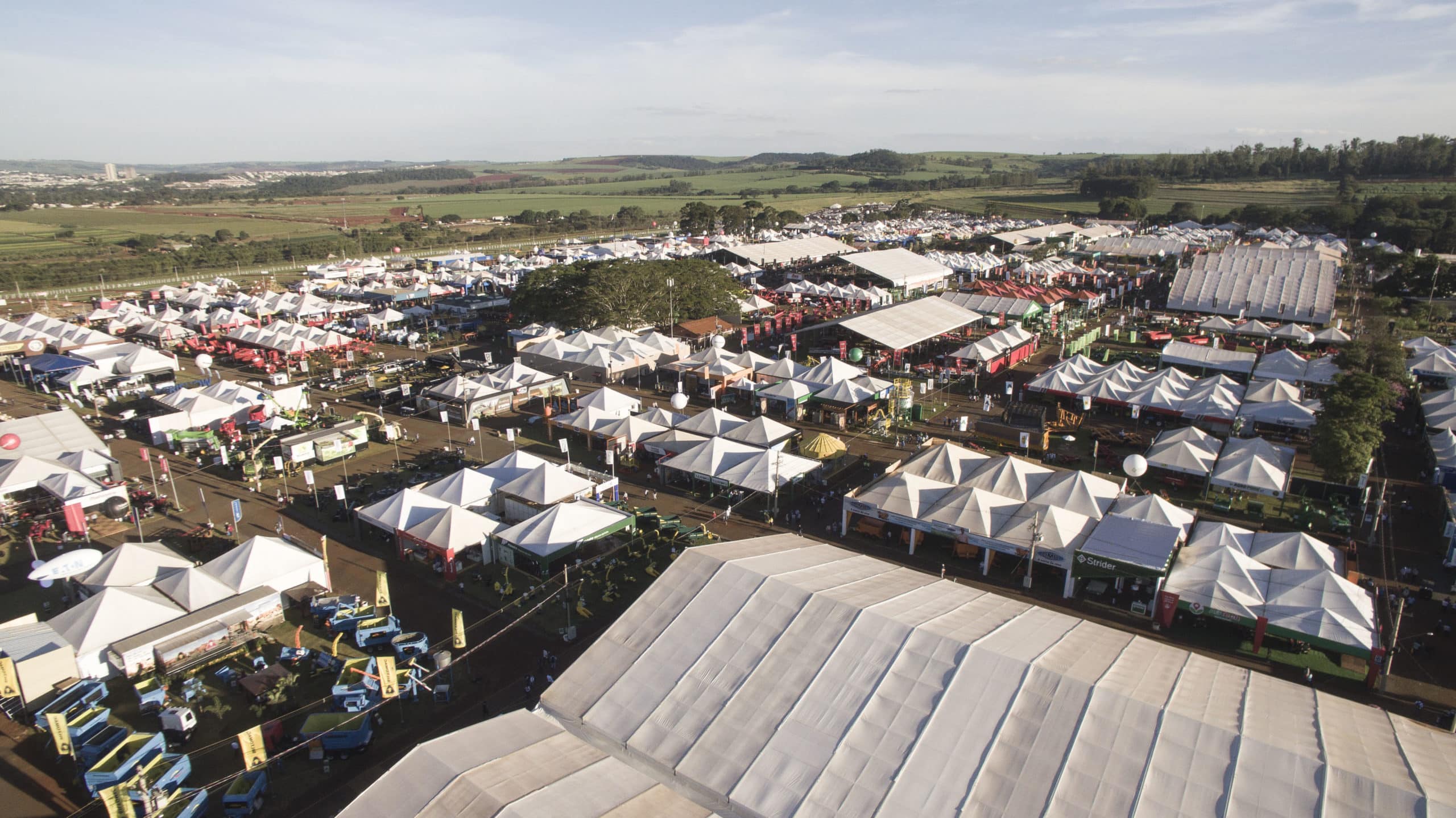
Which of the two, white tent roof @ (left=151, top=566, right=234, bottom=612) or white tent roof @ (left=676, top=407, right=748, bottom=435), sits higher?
white tent roof @ (left=676, top=407, right=748, bottom=435)

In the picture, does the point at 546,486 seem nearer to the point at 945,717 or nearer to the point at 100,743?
the point at 100,743

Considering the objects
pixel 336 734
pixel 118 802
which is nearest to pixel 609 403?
pixel 336 734

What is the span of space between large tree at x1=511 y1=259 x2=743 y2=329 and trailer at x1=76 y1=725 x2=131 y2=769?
3191cm

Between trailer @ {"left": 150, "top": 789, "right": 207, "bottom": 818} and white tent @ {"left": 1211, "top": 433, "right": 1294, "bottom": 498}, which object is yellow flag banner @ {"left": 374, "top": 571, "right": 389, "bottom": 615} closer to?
trailer @ {"left": 150, "top": 789, "right": 207, "bottom": 818}

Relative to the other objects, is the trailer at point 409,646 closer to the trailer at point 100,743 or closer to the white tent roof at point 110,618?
the trailer at point 100,743

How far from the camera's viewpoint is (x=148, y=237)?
331ft

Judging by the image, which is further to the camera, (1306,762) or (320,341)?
(320,341)

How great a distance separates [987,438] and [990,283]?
32514 mm

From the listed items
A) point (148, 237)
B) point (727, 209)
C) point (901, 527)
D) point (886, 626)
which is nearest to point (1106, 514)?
point (901, 527)

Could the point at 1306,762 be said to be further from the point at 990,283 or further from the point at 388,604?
the point at 990,283

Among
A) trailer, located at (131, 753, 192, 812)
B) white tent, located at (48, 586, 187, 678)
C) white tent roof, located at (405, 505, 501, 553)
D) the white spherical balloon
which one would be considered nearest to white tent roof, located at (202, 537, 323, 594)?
white tent, located at (48, 586, 187, 678)

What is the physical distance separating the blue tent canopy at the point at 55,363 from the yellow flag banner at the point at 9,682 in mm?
28760

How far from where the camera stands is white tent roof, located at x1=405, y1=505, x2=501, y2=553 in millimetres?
20453

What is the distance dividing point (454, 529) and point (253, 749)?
8.17 m
